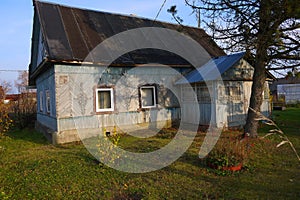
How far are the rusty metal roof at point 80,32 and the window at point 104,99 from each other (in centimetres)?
153

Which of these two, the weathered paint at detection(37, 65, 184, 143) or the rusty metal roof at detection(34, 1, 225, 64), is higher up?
the rusty metal roof at detection(34, 1, 225, 64)

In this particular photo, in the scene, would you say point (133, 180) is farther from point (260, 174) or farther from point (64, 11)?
point (64, 11)

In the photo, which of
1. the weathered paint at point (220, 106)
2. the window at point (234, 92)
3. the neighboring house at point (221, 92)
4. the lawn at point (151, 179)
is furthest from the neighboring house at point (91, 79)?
the lawn at point (151, 179)

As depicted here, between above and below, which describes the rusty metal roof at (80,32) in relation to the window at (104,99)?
above

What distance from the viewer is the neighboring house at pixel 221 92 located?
10820 millimetres

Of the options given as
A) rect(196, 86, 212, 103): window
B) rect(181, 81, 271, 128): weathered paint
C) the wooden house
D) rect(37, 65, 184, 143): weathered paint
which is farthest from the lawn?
rect(196, 86, 212, 103): window

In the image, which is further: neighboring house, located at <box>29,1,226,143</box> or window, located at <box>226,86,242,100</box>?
window, located at <box>226,86,242,100</box>

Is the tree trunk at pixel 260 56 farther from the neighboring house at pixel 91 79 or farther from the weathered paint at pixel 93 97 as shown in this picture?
the weathered paint at pixel 93 97

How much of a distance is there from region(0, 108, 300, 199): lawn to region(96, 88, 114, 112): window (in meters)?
3.56

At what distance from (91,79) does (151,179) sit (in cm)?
642

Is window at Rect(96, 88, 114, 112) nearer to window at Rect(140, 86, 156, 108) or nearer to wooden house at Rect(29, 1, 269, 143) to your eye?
wooden house at Rect(29, 1, 269, 143)

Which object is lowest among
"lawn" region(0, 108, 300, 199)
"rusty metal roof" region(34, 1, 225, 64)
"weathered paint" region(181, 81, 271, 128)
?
"lawn" region(0, 108, 300, 199)

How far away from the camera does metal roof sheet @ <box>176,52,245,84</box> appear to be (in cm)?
1087

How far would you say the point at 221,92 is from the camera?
10.9 m
